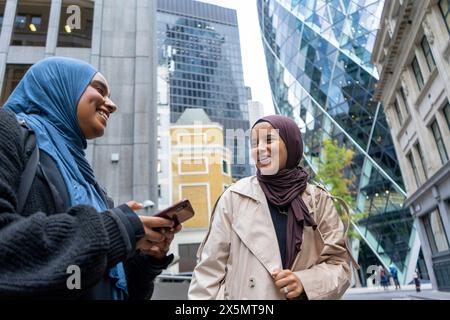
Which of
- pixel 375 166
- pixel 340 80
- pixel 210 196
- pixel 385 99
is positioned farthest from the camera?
pixel 340 80

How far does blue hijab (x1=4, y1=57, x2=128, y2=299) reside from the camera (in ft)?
3.59

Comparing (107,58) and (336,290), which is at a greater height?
(107,58)

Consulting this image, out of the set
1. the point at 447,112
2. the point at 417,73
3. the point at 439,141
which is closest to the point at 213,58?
the point at 447,112

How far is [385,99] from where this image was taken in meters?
16.3

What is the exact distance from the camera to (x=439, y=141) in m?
11.9

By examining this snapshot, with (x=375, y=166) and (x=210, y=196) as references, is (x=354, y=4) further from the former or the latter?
(x=210, y=196)

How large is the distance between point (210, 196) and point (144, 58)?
4684mm

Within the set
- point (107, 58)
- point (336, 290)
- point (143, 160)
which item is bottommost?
point (336, 290)

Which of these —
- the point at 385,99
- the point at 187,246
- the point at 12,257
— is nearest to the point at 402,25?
the point at 385,99

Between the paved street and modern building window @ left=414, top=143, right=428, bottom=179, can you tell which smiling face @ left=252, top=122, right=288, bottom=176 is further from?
modern building window @ left=414, top=143, right=428, bottom=179

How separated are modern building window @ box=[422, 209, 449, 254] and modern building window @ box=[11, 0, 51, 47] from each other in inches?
585

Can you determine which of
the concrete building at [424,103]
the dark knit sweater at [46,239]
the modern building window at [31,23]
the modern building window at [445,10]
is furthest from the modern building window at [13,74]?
the modern building window at [445,10]

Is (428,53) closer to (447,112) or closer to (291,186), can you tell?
(447,112)

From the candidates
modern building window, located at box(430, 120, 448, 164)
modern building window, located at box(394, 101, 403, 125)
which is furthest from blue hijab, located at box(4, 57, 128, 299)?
modern building window, located at box(394, 101, 403, 125)
